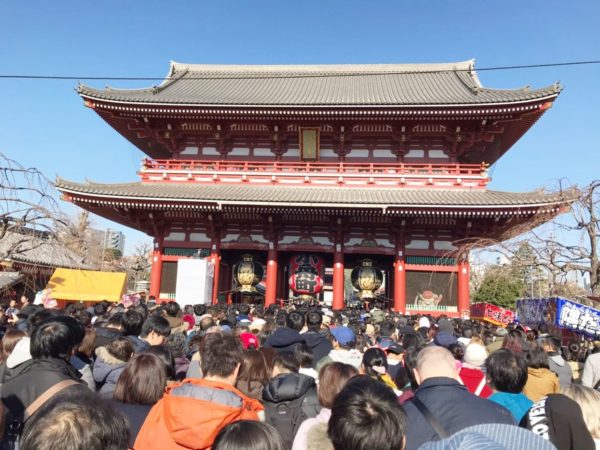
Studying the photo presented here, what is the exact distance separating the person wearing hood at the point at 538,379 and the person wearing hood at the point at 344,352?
5.70ft

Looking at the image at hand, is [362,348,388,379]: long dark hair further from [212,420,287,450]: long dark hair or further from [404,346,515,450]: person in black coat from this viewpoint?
[212,420,287,450]: long dark hair

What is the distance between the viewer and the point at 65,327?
135 inches

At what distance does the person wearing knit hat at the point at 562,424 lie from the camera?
269cm

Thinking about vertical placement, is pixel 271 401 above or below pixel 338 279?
below

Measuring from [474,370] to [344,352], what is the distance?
1.43m

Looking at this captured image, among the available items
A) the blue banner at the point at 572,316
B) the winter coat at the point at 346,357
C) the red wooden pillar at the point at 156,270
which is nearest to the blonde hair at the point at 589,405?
the winter coat at the point at 346,357

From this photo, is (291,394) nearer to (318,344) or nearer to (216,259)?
(318,344)

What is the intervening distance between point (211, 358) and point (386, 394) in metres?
1.36

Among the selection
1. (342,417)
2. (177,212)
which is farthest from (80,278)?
(342,417)

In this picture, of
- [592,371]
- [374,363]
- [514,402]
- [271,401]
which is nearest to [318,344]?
[374,363]

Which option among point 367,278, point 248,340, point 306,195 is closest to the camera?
point 248,340

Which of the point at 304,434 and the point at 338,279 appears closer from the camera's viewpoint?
the point at 304,434

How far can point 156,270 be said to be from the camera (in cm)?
1738

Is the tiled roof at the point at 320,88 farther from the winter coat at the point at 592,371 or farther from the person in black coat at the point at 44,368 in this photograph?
the person in black coat at the point at 44,368
